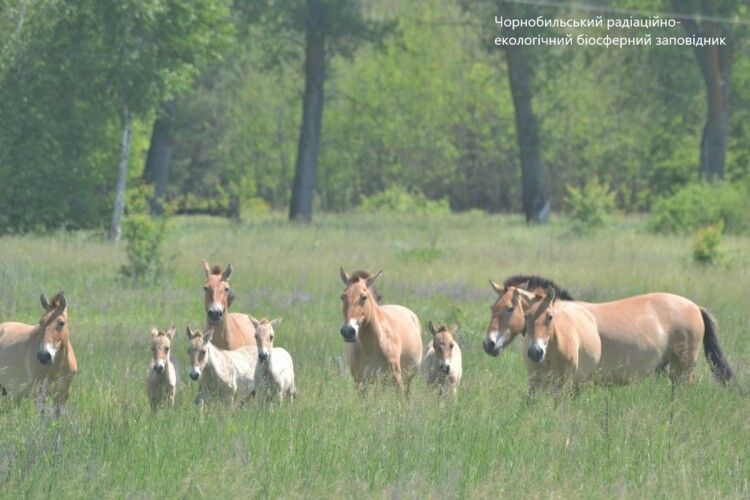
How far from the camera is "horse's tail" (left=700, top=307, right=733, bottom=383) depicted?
49.7ft

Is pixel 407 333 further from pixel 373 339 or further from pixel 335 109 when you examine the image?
pixel 335 109

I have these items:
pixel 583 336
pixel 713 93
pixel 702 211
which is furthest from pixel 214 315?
pixel 713 93

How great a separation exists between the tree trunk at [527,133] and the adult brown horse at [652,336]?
36.1 m

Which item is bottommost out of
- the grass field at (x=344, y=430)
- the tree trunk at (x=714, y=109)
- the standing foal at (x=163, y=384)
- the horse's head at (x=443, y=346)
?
the grass field at (x=344, y=430)

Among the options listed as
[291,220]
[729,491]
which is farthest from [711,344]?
[291,220]

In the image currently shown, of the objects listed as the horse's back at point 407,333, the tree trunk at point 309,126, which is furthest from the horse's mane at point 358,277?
the tree trunk at point 309,126

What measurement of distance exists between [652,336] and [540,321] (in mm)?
2299

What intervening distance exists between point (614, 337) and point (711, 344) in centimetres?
124

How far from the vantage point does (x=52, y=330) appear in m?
12.6

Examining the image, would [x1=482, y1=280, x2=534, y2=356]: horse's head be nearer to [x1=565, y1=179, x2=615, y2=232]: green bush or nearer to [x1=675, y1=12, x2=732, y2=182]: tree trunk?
[x1=565, y1=179, x2=615, y2=232]: green bush

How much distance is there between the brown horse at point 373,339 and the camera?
45.0ft

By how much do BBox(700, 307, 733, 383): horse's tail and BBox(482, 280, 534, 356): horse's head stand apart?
2838mm

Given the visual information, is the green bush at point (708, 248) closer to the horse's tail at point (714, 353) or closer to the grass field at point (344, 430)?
the grass field at point (344, 430)

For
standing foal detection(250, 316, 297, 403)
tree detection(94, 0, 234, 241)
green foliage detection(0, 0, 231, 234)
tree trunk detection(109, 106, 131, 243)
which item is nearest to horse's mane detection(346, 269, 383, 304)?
standing foal detection(250, 316, 297, 403)
